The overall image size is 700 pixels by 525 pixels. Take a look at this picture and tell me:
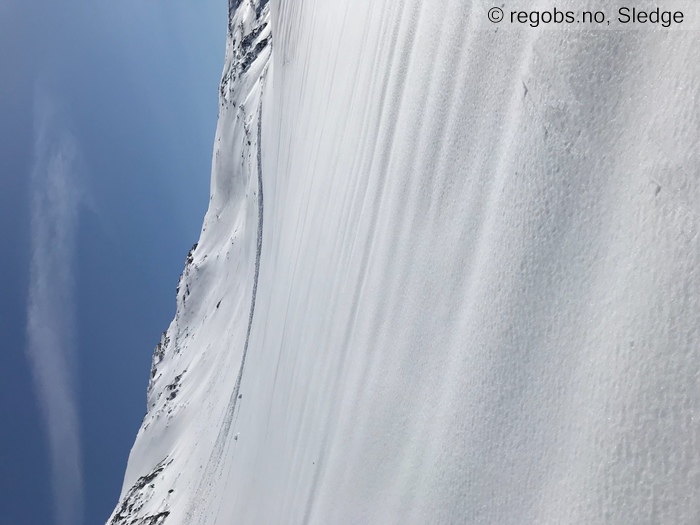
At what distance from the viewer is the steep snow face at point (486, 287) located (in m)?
1.37

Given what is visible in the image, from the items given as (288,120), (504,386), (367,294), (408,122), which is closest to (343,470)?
(367,294)

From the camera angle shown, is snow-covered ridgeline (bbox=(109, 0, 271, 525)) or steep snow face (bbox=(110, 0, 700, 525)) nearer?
steep snow face (bbox=(110, 0, 700, 525))

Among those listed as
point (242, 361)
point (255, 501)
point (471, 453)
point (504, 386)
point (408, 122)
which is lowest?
point (255, 501)

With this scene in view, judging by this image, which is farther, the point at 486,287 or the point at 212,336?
the point at 212,336

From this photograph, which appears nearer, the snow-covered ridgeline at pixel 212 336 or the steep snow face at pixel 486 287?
the steep snow face at pixel 486 287

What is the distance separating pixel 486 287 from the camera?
194 cm

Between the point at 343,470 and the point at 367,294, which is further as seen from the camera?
the point at 367,294

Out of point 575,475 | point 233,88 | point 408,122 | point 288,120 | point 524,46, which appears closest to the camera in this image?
point 575,475

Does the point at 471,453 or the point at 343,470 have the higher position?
the point at 471,453

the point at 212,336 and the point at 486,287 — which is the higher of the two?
the point at 486,287

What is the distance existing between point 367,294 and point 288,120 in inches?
145

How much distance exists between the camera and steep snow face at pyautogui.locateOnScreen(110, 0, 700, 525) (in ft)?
4.50

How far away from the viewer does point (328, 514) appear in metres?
2.58

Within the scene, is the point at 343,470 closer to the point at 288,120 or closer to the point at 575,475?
the point at 575,475
